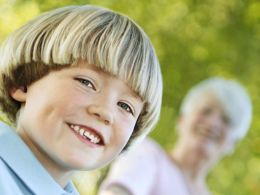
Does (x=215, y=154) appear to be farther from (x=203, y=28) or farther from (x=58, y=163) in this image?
(x=203, y=28)

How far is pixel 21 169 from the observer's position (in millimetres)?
776

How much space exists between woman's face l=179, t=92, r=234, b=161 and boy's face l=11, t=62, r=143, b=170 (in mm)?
1131

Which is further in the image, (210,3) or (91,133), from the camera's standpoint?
(210,3)

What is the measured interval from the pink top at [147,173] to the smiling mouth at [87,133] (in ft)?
2.40

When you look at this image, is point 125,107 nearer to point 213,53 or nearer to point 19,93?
point 19,93

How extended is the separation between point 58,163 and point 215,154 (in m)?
1.23

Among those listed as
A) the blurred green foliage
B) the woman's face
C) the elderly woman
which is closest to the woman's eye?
the elderly woman

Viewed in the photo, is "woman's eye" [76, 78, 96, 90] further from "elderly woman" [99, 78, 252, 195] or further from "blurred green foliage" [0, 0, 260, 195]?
"blurred green foliage" [0, 0, 260, 195]

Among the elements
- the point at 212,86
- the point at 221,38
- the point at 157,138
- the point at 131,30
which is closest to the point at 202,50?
the point at 221,38

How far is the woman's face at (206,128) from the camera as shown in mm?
1945

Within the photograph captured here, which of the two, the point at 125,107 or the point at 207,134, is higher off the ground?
the point at 207,134

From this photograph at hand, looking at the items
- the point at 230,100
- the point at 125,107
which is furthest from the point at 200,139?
the point at 125,107

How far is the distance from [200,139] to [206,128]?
3 centimetres

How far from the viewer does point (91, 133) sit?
2.62 ft
